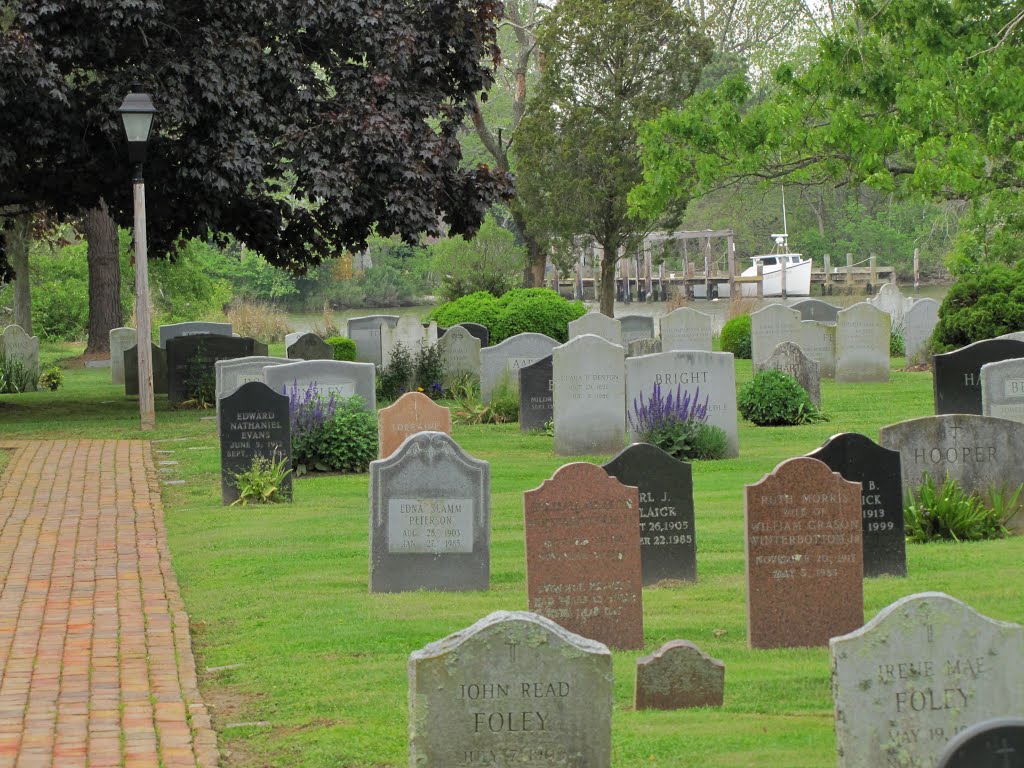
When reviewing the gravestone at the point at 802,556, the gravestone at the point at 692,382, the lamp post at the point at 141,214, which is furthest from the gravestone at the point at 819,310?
the gravestone at the point at 802,556

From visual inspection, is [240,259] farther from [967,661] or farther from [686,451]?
[967,661]

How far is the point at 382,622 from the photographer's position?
9.28 m

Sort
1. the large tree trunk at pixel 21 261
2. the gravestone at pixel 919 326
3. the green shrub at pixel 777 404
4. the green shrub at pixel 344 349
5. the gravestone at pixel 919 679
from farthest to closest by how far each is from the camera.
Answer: the large tree trunk at pixel 21 261 < the gravestone at pixel 919 326 < the green shrub at pixel 344 349 < the green shrub at pixel 777 404 < the gravestone at pixel 919 679

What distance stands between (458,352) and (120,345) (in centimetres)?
818

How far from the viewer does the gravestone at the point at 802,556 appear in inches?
329

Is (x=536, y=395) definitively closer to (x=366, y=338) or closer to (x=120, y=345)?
(x=366, y=338)

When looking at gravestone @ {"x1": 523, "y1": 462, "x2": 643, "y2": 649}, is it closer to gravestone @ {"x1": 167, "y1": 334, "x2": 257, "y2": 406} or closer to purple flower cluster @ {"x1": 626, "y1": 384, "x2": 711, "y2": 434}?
purple flower cluster @ {"x1": 626, "y1": 384, "x2": 711, "y2": 434}

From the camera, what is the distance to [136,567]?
1141 cm

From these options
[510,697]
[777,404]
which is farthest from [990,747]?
[777,404]

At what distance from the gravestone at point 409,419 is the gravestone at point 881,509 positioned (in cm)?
588

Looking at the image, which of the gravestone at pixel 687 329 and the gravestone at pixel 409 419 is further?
the gravestone at pixel 687 329

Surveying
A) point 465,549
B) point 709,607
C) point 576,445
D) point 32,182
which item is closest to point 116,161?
point 32,182

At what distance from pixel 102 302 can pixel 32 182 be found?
1279 cm

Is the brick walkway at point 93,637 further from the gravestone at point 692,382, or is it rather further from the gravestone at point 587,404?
the gravestone at point 692,382
